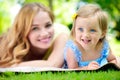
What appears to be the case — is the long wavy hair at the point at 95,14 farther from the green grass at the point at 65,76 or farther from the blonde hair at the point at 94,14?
the green grass at the point at 65,76

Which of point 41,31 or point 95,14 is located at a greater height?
point 95,14

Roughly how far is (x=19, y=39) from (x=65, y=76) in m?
1.58

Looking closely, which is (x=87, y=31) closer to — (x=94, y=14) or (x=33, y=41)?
(x=94, y=14)

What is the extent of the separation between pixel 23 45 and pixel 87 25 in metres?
1.12

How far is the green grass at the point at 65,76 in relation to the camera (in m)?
3.31

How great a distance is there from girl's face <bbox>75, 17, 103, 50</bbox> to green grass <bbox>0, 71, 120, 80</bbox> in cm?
51

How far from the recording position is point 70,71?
3701 mm

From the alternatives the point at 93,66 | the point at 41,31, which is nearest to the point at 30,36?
the point at 41,31

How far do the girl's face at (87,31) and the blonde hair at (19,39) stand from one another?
81 cm

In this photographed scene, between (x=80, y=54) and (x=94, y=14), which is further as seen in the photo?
(x=80, y=54)

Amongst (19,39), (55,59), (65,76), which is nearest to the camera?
(65,76)

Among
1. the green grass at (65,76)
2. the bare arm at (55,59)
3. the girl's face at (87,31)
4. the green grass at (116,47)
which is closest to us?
the green grass at (65,76)

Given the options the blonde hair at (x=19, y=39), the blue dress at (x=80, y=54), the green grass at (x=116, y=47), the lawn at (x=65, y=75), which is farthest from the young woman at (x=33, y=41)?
the green grass at (x=116, y=47)

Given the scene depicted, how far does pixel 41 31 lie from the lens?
15.1ft
